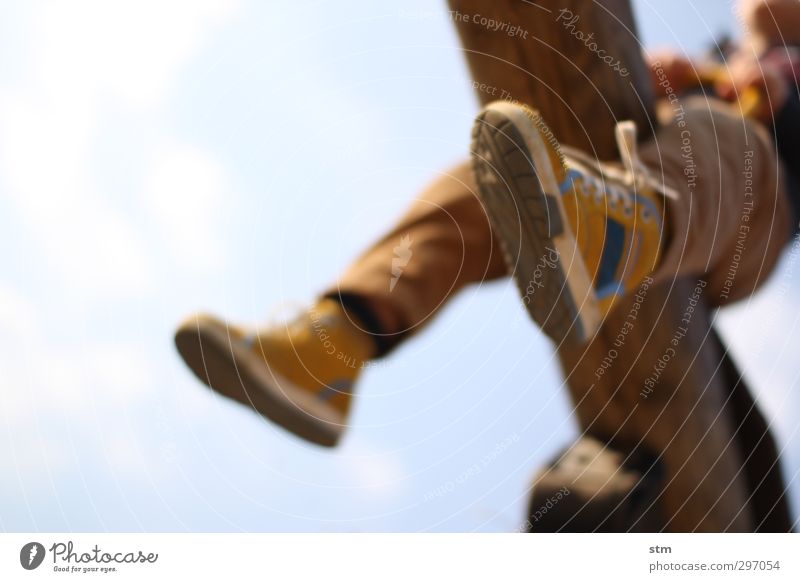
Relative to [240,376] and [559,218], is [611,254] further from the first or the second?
[240,376]

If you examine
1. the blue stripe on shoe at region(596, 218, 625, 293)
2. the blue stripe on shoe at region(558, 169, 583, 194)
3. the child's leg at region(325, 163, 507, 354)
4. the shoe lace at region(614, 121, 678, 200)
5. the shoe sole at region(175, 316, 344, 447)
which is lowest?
the shoe sole at region(175, 316, 344, 447)

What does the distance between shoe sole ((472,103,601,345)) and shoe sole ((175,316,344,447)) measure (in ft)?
0.49

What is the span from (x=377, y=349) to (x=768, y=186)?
1.19ft

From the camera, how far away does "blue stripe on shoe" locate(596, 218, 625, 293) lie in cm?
46

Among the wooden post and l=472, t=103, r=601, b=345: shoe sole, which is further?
the wooden post

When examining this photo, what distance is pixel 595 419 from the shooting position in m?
0.65

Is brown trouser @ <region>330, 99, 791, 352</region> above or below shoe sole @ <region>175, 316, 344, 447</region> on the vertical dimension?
above

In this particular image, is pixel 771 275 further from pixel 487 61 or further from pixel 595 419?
pixel 487 61

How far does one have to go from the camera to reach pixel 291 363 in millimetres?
424

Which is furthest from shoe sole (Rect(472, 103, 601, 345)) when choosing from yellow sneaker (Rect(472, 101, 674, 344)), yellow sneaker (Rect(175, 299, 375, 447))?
yellow sneaker (Rect(175, 299, 375, 447))

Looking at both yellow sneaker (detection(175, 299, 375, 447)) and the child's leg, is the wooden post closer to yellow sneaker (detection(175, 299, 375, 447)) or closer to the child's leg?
the child's leg

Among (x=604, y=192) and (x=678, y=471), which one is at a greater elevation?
(x=604, y=192)
